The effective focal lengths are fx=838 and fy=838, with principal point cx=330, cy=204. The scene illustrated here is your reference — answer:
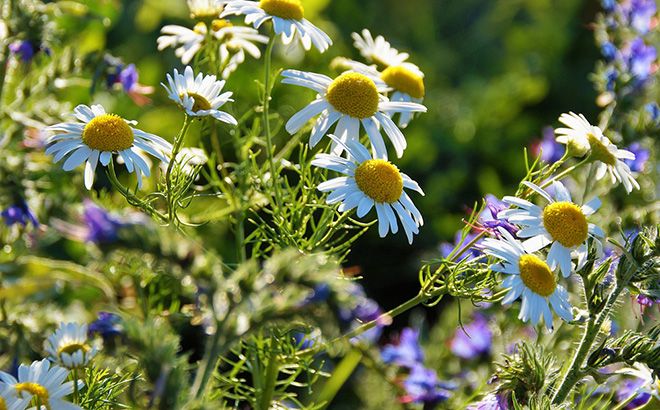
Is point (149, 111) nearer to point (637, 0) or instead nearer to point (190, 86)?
point (637, 0)

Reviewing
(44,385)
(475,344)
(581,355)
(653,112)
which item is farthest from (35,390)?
(653,112)

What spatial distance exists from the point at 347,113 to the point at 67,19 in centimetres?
113

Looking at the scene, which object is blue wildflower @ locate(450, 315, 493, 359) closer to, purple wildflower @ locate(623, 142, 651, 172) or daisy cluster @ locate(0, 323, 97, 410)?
purple wildflower @ locate(623, 142, 651, 172)

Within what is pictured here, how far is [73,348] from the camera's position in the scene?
957 millimetres

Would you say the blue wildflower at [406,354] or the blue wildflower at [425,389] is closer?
the blue wildflower at [425,389]

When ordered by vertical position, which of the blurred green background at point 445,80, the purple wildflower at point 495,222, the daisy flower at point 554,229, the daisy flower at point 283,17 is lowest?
the blurred green background at point 445,80

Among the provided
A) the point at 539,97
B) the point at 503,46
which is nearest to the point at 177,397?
the point at 539,97

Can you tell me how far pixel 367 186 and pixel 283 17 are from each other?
29 centimetres

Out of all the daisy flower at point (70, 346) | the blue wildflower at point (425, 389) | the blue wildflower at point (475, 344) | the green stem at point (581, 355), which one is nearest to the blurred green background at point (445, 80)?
the blue wildflower at point (475, 344)

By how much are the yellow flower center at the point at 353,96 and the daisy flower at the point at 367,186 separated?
0.07m

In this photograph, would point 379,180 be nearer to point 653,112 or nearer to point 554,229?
point 554,229

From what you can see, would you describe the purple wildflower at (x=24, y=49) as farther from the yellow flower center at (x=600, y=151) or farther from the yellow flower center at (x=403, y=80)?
the yellow flower center at (x=600, y=151)

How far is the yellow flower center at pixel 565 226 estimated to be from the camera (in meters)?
0.97

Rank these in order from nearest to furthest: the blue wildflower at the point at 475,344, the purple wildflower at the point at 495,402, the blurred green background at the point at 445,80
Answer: the purple wildflower at the point at 495,402 < the blue wildflower at the point at 475,344 < the blurred green background at the point at 445,80
